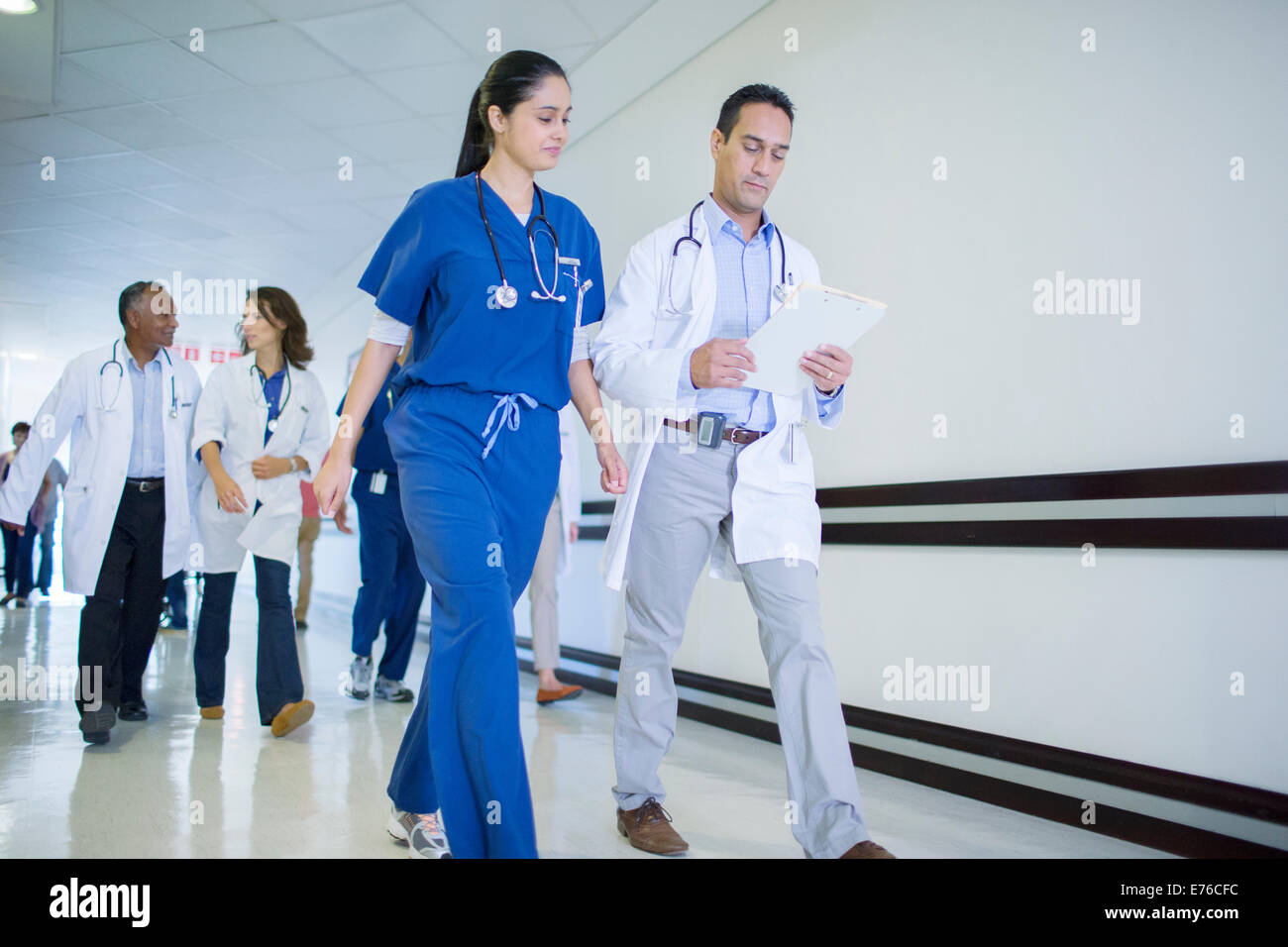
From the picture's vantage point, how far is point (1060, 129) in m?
2.28

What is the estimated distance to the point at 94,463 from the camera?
3.02m

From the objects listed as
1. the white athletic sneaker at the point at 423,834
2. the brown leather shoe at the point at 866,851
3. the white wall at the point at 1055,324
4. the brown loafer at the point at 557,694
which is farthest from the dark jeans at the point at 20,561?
the brown leather shoe at the point at 866,851

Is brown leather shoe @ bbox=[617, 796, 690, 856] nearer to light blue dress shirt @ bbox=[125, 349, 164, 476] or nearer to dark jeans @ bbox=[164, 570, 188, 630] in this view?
light blue dress shirt @ bbox=[125, 349, 164, 476]

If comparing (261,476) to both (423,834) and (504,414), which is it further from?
(504,414)

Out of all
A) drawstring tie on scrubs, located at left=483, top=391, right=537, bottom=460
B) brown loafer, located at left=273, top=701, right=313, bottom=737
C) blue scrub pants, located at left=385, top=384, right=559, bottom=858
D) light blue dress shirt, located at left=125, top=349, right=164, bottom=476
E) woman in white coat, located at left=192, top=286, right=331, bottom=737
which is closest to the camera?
blue scrub pants, located at left=385, top=384, right=559, bottom=858

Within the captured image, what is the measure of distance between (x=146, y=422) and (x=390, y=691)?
57.0 inches

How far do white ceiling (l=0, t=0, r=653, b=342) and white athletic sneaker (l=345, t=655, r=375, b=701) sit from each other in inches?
110

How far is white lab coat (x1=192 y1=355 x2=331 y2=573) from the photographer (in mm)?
3129

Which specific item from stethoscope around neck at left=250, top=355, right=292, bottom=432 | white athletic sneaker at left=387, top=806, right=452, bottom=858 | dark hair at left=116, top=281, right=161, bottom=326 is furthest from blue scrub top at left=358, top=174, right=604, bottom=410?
dark hair at left=116, top=281, right=161, bottom=326

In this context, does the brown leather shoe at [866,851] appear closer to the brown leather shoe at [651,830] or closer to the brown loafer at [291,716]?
the brown leather shoe at [651,830]

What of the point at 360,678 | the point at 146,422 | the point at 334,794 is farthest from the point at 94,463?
the point at 334,794

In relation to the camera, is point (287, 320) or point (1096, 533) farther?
point (287, 320)

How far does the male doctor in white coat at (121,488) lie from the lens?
2.89m
